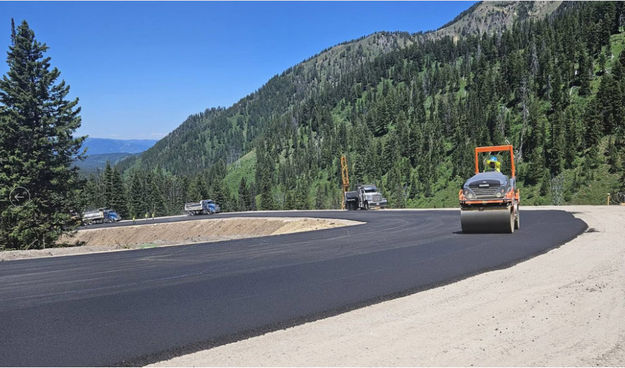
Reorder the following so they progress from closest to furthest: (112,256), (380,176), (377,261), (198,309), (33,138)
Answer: (198,309)
(377,261)
(112,256)
(33,138)
(380,176)

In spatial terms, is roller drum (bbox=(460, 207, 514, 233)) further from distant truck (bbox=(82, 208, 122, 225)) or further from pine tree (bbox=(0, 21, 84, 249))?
distant truck (bbox=(82, 208, 122, 225))

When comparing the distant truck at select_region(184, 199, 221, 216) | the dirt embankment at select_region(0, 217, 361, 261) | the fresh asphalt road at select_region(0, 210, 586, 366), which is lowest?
the dirt embankment at select_region(0, 217, 361, 261)

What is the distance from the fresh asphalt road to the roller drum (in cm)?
53

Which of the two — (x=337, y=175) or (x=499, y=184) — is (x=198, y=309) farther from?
(x=337, y=175)

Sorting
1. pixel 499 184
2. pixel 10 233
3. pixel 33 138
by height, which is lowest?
pixel 10 233

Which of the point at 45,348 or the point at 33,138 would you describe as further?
the point at 33,138

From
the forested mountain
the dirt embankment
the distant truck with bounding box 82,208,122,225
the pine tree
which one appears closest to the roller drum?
the dirt embankment

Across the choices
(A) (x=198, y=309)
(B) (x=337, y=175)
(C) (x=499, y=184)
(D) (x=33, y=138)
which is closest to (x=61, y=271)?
(A) (x=198, y=309)

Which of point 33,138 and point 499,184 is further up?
point 33,138

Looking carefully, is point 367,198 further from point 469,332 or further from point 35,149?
point 469,332

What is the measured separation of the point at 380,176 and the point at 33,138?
12754 cm

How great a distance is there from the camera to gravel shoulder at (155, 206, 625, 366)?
5.32 m

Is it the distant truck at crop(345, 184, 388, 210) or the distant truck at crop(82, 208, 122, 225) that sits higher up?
the distant truck at crop(345, 184, 388, 210)

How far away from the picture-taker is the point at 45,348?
19.7 ft
